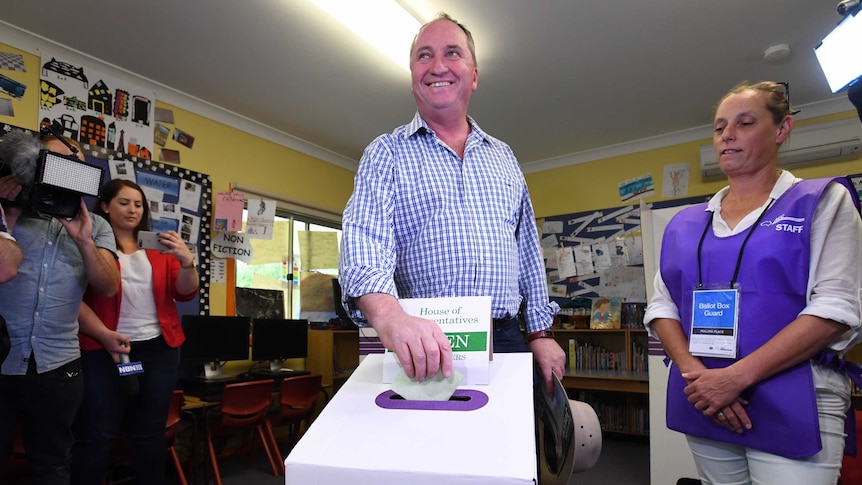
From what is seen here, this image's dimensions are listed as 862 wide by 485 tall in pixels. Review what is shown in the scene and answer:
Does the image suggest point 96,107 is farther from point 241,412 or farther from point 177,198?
point 241,412

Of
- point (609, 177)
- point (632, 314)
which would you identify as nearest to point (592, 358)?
point (632, 314)

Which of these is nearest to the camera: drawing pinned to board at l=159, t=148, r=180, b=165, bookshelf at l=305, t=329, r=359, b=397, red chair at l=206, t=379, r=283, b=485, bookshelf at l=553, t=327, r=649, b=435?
red chair at l=206, t=379, r=283, b=485

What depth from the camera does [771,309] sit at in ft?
3.80

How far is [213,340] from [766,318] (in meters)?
3.51

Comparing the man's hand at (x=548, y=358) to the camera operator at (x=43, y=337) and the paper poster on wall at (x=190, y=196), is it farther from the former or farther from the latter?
the paper poster on wall at (x=190, y=196)

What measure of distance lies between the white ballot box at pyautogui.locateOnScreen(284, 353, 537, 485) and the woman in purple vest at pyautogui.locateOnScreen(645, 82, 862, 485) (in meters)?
0.71

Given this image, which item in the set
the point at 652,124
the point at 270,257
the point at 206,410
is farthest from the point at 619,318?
the point at 206,410

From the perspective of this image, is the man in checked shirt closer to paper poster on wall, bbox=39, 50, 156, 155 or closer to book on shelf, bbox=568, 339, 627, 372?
paper poster on wall, bbox=39, 50, 156, 155

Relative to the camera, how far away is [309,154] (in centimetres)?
502

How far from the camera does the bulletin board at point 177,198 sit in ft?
11.3

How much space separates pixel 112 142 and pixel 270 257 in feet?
5.22

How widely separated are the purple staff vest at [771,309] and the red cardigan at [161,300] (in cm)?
220

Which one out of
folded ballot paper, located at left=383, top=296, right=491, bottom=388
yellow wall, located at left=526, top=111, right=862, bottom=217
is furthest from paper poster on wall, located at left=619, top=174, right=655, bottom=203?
folded ballot paper, located at left=383, top=296, right=491, bottom=388

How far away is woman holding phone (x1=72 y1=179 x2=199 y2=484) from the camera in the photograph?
208 cm
